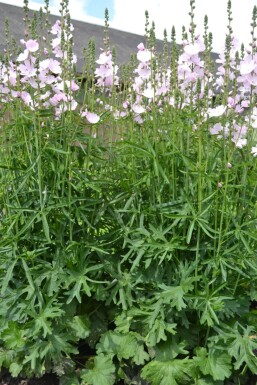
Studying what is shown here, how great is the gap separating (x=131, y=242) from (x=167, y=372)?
746mm

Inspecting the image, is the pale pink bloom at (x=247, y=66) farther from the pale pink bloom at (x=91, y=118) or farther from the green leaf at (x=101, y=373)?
the green leaf at (x=101, y=373)

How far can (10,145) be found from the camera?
3.18 m

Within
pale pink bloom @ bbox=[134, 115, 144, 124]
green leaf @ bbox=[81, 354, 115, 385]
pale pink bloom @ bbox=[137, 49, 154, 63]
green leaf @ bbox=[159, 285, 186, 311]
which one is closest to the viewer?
green leaf @ bbox=[159, 285, 186, 311]

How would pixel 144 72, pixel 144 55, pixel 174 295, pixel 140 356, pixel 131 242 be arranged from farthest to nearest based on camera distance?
1. pixel 144 72
2. pixel 144 55
3. pixel 140 356
4. pixel 131 242
5. pixel 174 295

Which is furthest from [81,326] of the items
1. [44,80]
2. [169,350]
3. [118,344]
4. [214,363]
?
[44,80]

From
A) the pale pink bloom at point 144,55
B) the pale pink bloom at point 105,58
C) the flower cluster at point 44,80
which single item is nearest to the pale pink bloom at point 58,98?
the flower cluster at point 44,80

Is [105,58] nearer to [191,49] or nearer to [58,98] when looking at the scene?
[58,98]

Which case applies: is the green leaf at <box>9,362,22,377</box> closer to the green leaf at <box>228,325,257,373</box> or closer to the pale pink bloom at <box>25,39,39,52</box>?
the green leaf at <box>228,325,257,373</box>

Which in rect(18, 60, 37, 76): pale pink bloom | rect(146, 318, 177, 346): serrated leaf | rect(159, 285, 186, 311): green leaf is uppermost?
rect(18, 60, 37, 76): pale pink bloom

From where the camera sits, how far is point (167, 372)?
118 inches

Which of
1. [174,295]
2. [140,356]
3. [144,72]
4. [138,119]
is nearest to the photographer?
[174,295]

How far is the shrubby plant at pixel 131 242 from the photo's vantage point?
3.01 meters

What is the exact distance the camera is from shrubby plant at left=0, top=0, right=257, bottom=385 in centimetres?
301

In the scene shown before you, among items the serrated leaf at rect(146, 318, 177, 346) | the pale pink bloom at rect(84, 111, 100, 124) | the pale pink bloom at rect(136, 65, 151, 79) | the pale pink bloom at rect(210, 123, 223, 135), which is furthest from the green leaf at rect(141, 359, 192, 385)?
the pale pink bloom at rect(136, 65, 151, 79)
